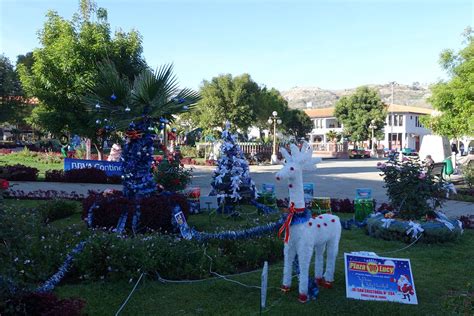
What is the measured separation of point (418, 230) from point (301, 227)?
4031 mm

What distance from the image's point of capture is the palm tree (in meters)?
9.25

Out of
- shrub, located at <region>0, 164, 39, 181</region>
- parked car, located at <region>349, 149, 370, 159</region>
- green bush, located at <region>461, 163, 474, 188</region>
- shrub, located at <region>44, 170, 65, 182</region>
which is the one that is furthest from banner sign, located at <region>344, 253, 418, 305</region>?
parked car, located at <region>349, 149, 370, 159</region>

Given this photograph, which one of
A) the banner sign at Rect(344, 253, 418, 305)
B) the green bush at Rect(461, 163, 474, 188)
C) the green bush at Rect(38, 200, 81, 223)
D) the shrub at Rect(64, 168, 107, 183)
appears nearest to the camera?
the banner sign at Rect(344, 253, 418, 305)

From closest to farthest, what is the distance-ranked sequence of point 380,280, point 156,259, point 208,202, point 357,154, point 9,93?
point 380,280 → point 156,259 → point 208,202 → point 9,93 → point 357,154

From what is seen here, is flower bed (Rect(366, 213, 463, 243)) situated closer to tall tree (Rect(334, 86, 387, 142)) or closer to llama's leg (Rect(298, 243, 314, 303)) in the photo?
llama's leg (Rect(298, 243, 314, 303))

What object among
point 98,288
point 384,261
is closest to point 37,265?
point 98,288

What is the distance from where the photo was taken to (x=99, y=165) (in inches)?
713

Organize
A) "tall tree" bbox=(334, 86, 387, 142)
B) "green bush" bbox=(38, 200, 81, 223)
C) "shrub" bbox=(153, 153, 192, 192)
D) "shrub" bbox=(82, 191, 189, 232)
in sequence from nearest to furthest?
"shrub" bbox=(82, 191, 189, 232), "green bush" bbox=(38, 200, 81, 223), "shrub" bbox=(153, 153, 192, 192), "tall tree" bbox=(334, 86, 387, 142)

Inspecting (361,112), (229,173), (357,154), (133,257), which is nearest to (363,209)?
(229,173)

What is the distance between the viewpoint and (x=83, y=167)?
722 inches

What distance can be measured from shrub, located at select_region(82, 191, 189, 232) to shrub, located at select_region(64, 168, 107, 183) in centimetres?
907

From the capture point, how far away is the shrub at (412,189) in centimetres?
876

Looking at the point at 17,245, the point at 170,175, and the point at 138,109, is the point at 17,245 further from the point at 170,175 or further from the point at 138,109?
the point at 170,175

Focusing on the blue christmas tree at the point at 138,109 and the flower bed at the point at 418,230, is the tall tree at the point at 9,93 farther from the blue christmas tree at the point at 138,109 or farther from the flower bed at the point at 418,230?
the flower bed at the point at 418,230
